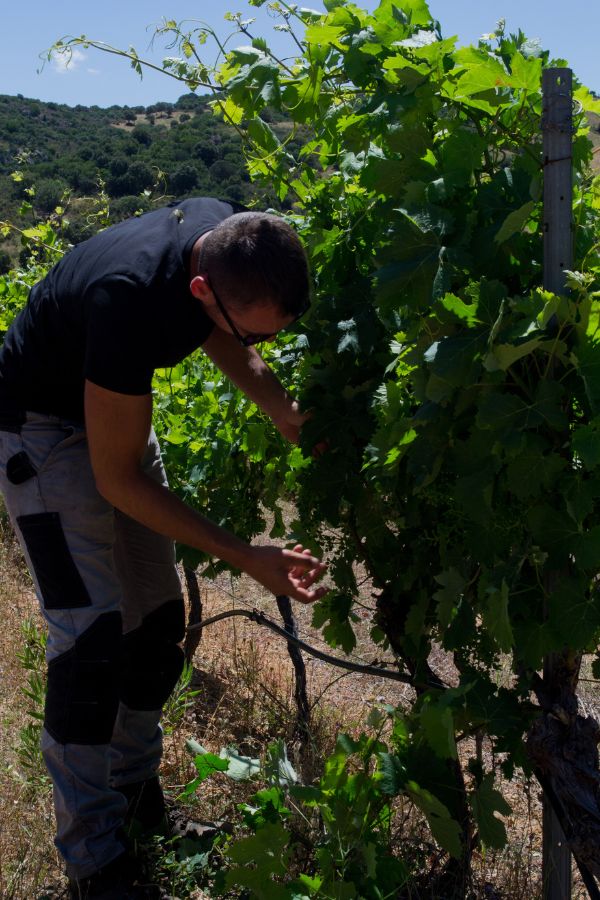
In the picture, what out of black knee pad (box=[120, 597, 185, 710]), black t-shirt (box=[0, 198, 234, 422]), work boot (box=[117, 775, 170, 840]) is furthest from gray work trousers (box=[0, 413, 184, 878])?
black knee pad (box=[120, 597, 185, 710])

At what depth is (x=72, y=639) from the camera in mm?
2430

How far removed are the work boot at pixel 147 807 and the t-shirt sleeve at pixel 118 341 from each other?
133 centimetres

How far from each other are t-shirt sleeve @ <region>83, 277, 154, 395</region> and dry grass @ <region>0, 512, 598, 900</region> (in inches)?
42.7

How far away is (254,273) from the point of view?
2.05 meters

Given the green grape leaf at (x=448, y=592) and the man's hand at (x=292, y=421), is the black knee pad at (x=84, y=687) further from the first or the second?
the green grape leaf at (x=448, y=592)

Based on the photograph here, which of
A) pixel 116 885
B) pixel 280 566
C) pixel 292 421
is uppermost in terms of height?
pixel 292 421

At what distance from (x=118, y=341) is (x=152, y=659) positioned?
1209 mm

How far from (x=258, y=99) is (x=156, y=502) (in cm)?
106

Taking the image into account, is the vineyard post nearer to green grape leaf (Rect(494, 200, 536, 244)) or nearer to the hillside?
green grape leaf (Rect(494, 200, 536, 244))

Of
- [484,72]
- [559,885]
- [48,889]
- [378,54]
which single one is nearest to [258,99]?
[378,54]

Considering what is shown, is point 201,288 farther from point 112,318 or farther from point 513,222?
point 513,222

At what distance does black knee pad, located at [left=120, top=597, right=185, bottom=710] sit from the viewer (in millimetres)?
2875

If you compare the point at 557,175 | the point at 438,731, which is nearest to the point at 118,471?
the point at 438,731

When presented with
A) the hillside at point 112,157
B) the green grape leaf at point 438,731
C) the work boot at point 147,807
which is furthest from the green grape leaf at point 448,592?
the hillside at point 112,157
